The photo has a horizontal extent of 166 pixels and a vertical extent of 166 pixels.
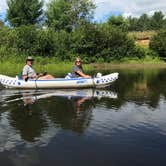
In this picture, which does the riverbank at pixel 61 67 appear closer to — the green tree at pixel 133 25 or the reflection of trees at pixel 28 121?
the reflection of trees at pixel 28 121

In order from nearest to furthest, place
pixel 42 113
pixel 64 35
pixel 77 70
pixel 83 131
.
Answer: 1. pixel 83 131
2. pixel 42 113
3. pixel 77 70
4. pixel 64 35

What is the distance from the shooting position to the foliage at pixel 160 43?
51781 mm

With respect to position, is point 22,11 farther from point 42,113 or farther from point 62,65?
point 42,113

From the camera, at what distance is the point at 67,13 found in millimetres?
58938

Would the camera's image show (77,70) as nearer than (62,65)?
Yes

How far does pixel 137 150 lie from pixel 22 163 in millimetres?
2743

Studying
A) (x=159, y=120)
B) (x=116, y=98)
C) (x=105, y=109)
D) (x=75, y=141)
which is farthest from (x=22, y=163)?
(x=116, y=98)

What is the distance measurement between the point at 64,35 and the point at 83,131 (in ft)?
126

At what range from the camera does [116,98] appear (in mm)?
17344

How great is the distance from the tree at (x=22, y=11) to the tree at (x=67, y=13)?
2468 millimetres

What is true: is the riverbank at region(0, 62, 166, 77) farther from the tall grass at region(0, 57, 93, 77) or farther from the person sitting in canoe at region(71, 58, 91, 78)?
the person sitting in canoe at region(71, 58, 91, 78)

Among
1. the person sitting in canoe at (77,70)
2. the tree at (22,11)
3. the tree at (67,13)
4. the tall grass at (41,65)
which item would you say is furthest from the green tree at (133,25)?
the person sitting in canoe at (77,70)

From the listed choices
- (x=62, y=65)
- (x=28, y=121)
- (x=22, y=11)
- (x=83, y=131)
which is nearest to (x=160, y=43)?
(x=62, y=65)

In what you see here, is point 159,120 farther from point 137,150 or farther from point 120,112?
point 137,150
